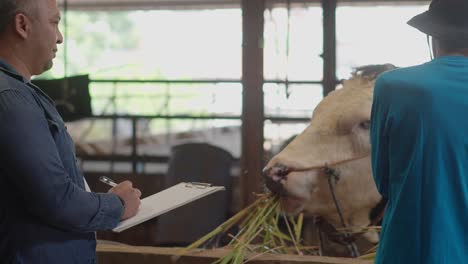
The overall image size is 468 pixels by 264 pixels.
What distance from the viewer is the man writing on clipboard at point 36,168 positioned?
1599mm

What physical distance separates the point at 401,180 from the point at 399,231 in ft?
0.38

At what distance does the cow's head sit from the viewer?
2986mm

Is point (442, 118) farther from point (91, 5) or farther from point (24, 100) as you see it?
point (91, 5)

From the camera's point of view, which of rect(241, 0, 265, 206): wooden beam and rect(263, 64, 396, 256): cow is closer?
rect(263, 64, 396, 256): cow

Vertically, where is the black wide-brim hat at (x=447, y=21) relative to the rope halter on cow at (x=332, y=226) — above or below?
above

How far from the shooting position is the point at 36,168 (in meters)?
1.59

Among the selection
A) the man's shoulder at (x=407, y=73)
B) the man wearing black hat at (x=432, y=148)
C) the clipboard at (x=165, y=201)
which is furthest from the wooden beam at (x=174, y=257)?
the man's shoulder at (x=407, y=73)

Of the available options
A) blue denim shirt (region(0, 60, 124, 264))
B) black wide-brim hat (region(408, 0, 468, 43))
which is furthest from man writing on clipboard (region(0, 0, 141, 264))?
black wide-brim hat (region(408, 0, 468, 43))

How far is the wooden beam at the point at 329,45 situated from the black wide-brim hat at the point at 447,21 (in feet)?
9.44

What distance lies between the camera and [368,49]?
7934 millimetres

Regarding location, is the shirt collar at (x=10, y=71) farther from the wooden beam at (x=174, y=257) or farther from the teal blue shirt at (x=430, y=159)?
the wooden beam at (x=174, y=257)

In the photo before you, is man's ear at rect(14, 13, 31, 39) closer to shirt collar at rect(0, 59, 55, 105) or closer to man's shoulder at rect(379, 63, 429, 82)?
shirt collar at rect(0, 59, 55, 105)

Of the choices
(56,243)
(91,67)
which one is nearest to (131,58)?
(91,67)

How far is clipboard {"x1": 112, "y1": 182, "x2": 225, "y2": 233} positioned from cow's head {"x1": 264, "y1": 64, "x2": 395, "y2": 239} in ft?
2.77
